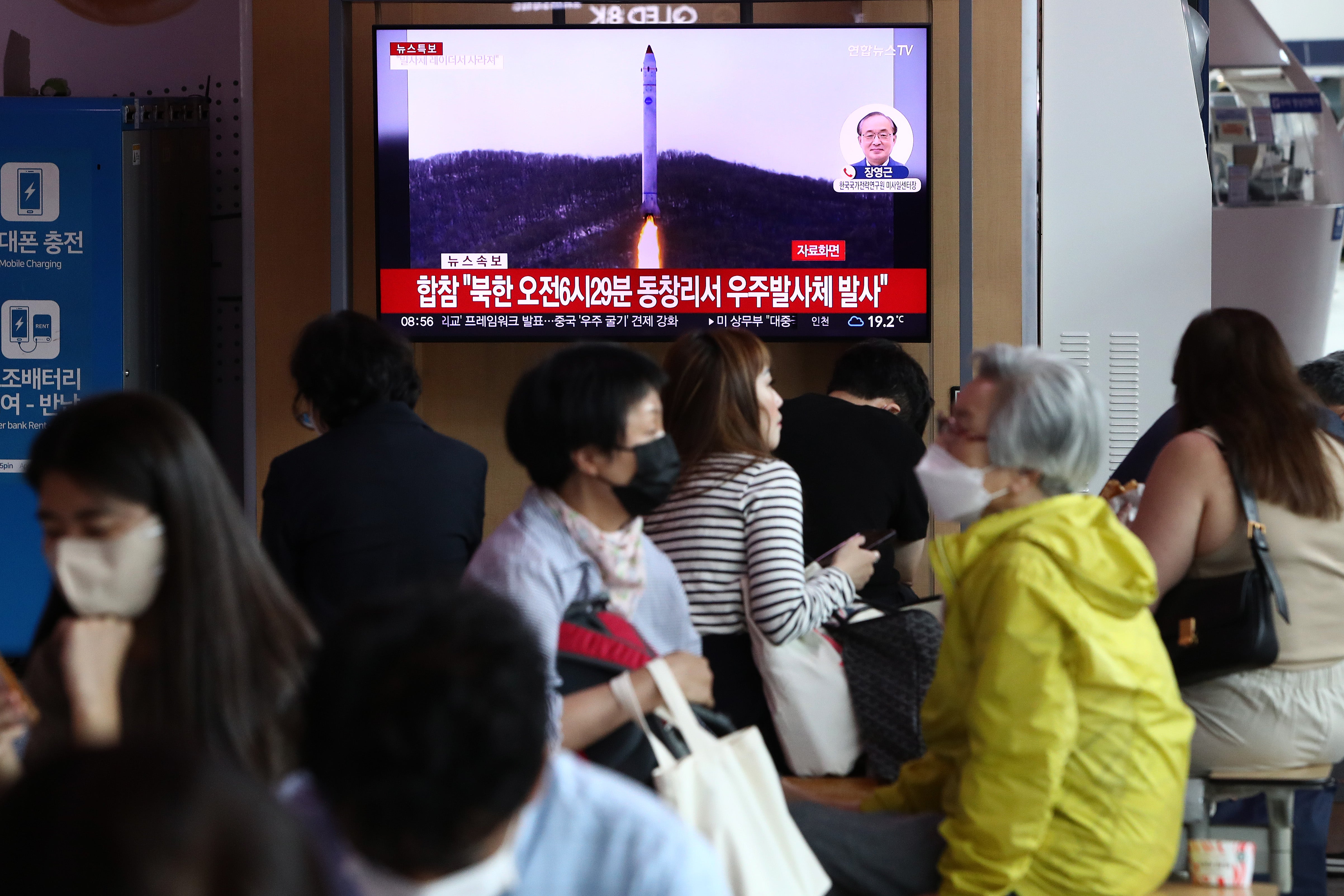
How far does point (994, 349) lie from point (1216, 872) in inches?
35.1

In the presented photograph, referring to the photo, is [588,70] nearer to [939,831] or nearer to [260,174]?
[260,174]

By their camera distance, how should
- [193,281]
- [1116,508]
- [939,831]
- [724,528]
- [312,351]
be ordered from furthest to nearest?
[193,281] → [1116,508] → [312,351] → [724,528] → [939,831]

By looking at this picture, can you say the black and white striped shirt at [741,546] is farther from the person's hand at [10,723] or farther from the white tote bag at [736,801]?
the person's hand at [10,723]

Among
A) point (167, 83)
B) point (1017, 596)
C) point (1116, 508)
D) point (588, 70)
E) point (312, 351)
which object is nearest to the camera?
point (1017, 596)

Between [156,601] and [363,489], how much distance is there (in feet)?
3.69

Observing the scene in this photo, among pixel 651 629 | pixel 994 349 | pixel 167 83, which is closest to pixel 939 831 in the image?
pixel 651 629

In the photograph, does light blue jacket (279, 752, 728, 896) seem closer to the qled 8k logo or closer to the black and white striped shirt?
the black and white striped shirt

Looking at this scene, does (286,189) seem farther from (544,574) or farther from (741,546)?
(544,574)

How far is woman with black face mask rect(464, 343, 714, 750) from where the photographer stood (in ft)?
5.97

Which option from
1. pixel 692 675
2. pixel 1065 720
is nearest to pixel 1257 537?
pixel 1065 720

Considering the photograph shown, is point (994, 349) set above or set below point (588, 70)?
below

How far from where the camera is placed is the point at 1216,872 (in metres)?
1.99

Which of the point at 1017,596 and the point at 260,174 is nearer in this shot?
the point at 1017,596

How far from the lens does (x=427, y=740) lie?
865 mm
